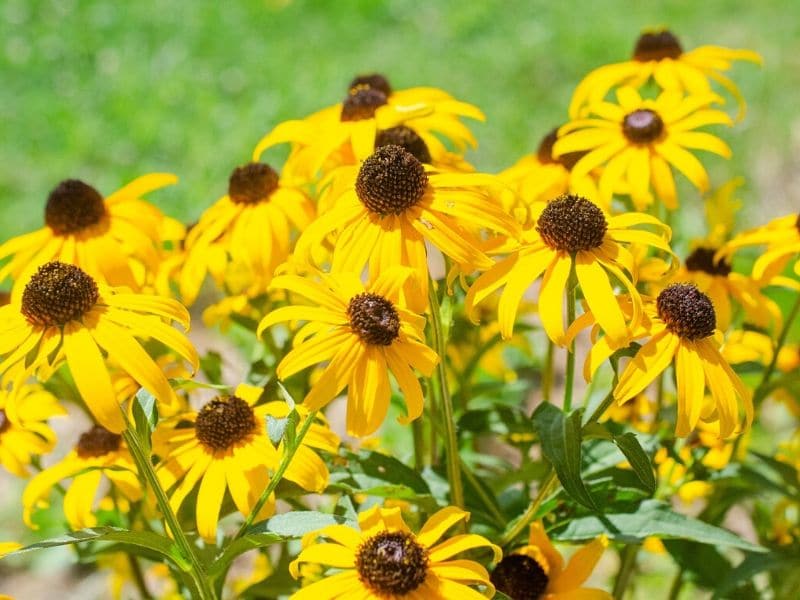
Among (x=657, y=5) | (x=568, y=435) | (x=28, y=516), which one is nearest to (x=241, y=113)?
(x=657, y=5)

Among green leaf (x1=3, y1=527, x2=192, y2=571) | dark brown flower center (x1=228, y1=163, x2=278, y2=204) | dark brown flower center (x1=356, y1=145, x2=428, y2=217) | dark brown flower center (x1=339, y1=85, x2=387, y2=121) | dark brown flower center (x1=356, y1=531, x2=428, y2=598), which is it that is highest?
dark brown flower center (x1=339, y1=85, x2=387, y2=121)

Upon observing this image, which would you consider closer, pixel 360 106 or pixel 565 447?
pixel 565 447

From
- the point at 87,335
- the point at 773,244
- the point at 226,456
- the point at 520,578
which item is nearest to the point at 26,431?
the point at 226,456

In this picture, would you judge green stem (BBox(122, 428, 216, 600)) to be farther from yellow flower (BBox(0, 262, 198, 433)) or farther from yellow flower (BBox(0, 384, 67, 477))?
yellow flower (BBox(0, 384, 67, 477))

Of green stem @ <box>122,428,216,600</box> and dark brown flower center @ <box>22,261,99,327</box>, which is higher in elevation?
dark brown flower center @ <box>22,261,99,327</box>

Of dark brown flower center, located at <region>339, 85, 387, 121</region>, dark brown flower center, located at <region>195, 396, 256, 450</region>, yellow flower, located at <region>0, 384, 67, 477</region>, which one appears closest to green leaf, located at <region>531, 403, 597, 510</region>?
dark brown flower center, located at <region>195, 396, 256, 450</region>

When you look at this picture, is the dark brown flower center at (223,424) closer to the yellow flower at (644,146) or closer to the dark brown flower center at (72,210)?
the dark brown flower center at (72,210)

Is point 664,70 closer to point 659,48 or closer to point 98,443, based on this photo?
point 659,48

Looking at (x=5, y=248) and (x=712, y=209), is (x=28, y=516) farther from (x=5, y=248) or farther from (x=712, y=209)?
(x=712, y=209)
